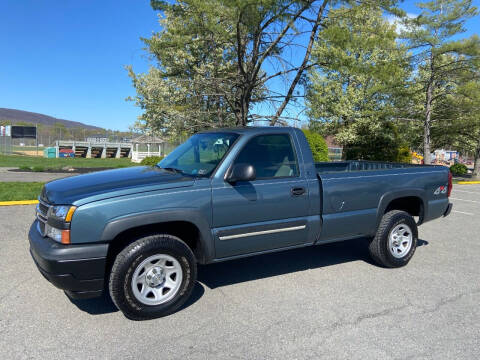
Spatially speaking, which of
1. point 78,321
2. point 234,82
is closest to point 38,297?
point 78,321

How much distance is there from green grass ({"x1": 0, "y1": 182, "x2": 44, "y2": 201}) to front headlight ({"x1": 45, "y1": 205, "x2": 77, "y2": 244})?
21.9ft

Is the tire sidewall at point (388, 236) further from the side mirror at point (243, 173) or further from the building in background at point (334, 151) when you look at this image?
the building in background at point (334, 151)

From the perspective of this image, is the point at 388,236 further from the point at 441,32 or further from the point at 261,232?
the point at 441,32

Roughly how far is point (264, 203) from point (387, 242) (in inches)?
79.7

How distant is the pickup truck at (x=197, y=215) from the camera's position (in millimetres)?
3057

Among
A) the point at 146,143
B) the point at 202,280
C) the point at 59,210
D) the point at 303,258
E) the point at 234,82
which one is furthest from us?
the point at 146,143

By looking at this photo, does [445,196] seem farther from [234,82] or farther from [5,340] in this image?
[234,82]

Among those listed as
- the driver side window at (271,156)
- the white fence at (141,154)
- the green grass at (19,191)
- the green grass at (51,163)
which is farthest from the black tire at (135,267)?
the white fence at (141,154)

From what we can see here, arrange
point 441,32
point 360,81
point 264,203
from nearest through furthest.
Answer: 1. point 264,203
2. point 441,32
3. point 360,81

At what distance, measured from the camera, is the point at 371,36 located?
975 centimetres

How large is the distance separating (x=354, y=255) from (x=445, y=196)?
A: 161cm

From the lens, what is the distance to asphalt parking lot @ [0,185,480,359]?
A: 2828mm

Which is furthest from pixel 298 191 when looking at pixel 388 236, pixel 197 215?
pixel 388 236

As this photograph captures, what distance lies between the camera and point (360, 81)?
25062mm
